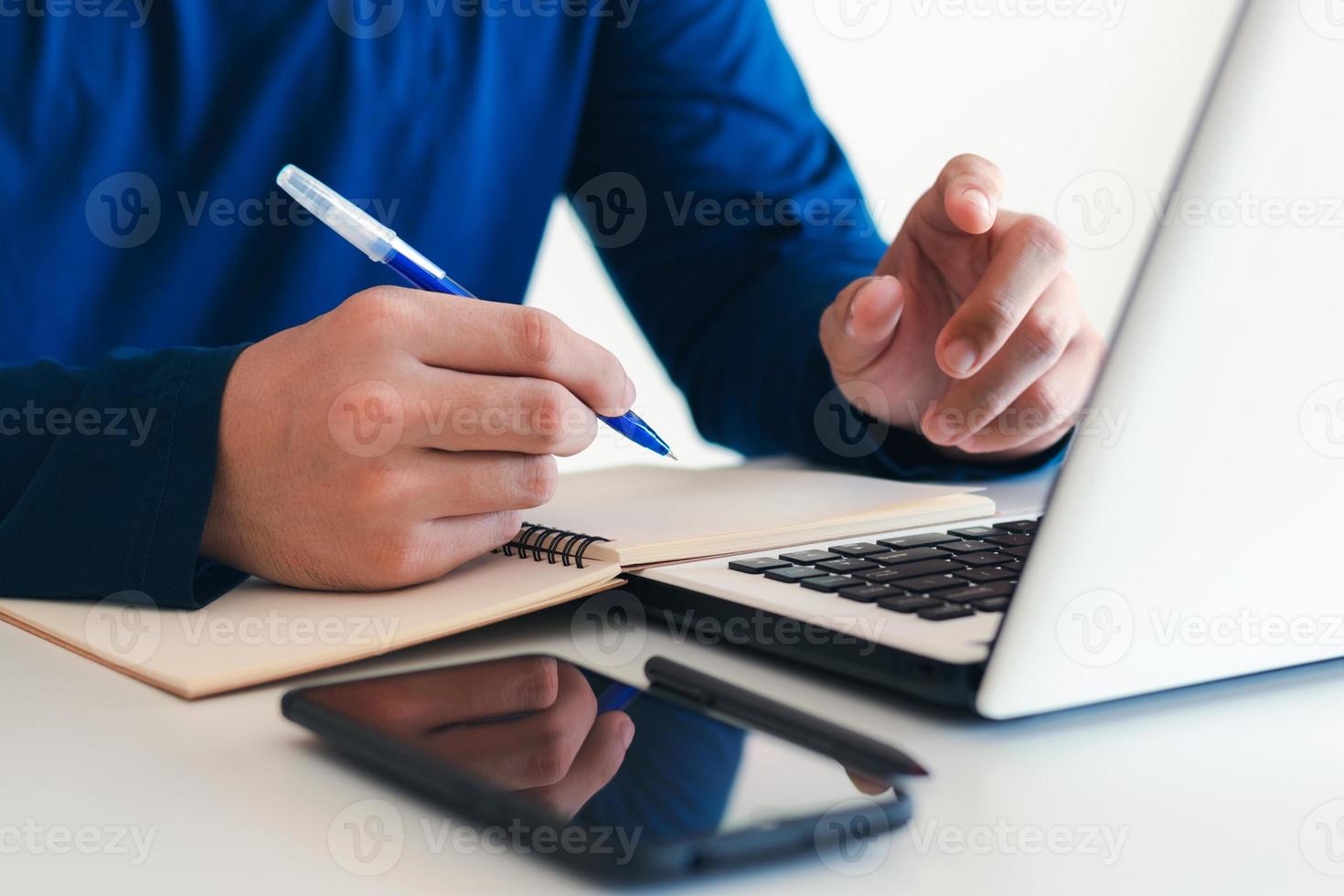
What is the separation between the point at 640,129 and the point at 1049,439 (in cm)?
66

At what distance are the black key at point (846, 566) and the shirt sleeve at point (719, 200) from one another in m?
0.54

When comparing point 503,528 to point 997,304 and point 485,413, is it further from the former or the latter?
point 997,304

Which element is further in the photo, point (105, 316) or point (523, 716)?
point (105, 316)

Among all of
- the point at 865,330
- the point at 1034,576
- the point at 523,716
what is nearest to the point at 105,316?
the point at 865,330

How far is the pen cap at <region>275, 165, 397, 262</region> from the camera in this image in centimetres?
72

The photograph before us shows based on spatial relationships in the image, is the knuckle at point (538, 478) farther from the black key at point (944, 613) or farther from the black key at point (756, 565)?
the black key at point (944, 613)

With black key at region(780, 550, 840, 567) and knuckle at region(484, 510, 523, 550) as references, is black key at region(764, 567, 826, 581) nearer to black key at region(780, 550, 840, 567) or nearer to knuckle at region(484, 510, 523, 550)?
black key at region(780, 550, 840, 567)

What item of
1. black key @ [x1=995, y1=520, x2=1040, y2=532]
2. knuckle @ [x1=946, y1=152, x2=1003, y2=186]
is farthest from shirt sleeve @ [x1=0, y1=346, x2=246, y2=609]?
knuckle @ [x1=946, y1=152, x2=1003, y2=186]

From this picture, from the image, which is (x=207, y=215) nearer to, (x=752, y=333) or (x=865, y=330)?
(x=752, y=333)

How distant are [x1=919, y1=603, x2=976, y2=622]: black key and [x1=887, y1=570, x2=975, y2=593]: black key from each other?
36 millimetres

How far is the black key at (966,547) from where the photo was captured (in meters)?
0.63

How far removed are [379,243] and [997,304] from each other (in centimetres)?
41

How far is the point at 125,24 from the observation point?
3.48 ft

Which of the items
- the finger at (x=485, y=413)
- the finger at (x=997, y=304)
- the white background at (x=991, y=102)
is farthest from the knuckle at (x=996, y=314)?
the white background at (x=991, y=102)
